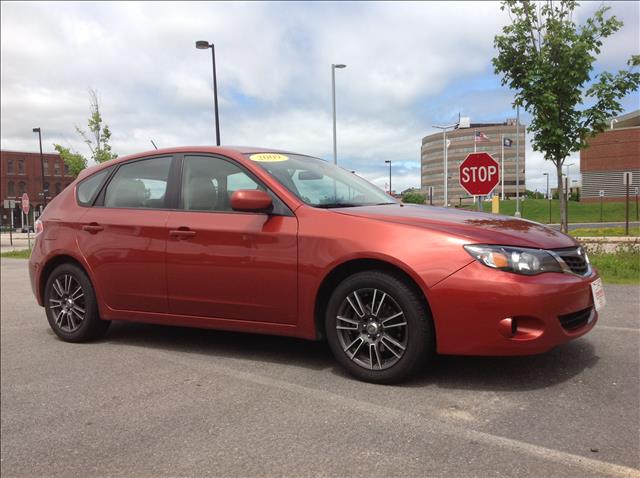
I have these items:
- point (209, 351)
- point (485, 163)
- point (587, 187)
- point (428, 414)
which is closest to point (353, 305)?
point (428, 414)

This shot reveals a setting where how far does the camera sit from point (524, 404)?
325 cm

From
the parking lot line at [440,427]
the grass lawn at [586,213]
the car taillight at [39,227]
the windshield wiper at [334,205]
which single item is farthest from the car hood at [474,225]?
the grass lawn at [586,213]

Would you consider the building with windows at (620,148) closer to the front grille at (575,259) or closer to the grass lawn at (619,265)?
the grass lawn at (619,265)

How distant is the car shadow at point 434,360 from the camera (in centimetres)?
365

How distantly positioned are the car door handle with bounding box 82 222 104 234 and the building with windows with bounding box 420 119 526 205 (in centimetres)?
8432

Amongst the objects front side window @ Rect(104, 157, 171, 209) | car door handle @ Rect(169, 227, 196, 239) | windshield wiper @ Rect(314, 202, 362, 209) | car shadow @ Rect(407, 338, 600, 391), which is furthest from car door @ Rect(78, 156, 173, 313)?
car shadow @ Rect(407, 338, 600, 391)

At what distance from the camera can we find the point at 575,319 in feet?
11.6

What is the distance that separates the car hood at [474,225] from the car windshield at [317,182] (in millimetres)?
264

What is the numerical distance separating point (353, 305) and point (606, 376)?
1741 millimetres

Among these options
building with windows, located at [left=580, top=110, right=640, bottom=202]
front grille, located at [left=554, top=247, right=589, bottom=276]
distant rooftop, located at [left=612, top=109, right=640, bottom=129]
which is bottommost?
front grille, located at [left=554, top=247, right=589, bottom=276]

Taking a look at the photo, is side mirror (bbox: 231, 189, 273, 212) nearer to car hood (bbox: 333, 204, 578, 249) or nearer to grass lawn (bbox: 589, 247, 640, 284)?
car hood (bbox: 333, 204, 578, 249)

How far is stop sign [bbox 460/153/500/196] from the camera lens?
10016mm

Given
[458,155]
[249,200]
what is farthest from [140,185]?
[458,155]

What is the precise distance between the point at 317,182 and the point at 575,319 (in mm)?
2115
